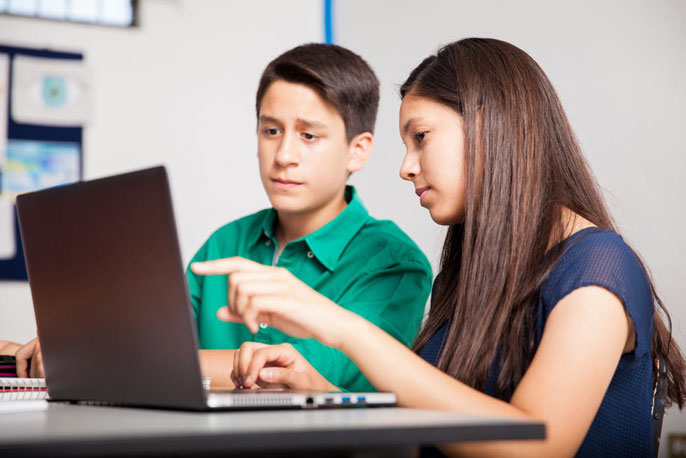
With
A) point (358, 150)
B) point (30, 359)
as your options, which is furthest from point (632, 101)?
point (30, 359)

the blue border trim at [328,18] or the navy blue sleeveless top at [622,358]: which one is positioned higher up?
the blue border trim at [328,18]

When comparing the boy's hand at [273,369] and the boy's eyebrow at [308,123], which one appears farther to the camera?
the boy's eyebrow at [308,123]

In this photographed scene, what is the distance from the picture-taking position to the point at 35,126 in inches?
96.3

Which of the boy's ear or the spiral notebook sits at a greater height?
the boy's ear

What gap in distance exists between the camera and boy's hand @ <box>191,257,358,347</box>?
69 cm

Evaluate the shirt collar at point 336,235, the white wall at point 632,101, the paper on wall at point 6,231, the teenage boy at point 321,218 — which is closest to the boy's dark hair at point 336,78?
the teenage boy at point 321,218

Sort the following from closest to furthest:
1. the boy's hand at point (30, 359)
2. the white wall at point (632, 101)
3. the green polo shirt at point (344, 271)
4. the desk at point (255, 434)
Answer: the desk at point (255, 434)
the boy's hand at point (30, 359)
the green polo shirt at point (344, 271)
the white wall at point (632, 101)

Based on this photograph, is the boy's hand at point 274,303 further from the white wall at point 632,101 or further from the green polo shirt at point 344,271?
the white wall at point 632,101

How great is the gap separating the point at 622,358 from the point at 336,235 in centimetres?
79

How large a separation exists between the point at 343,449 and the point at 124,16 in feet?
7.61

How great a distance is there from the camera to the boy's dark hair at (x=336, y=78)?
1643 millimetres

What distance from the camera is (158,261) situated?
0.65m

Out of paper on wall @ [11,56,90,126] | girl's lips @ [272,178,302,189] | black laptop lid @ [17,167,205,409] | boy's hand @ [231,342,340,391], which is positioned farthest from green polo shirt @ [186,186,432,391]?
paper on wall @ [11,56,90,126]

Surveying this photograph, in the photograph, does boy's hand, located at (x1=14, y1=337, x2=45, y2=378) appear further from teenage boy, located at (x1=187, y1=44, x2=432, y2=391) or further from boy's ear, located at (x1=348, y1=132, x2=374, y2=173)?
boy's ear, located at (x1=348, y1=132, x2=374, y2=173)
